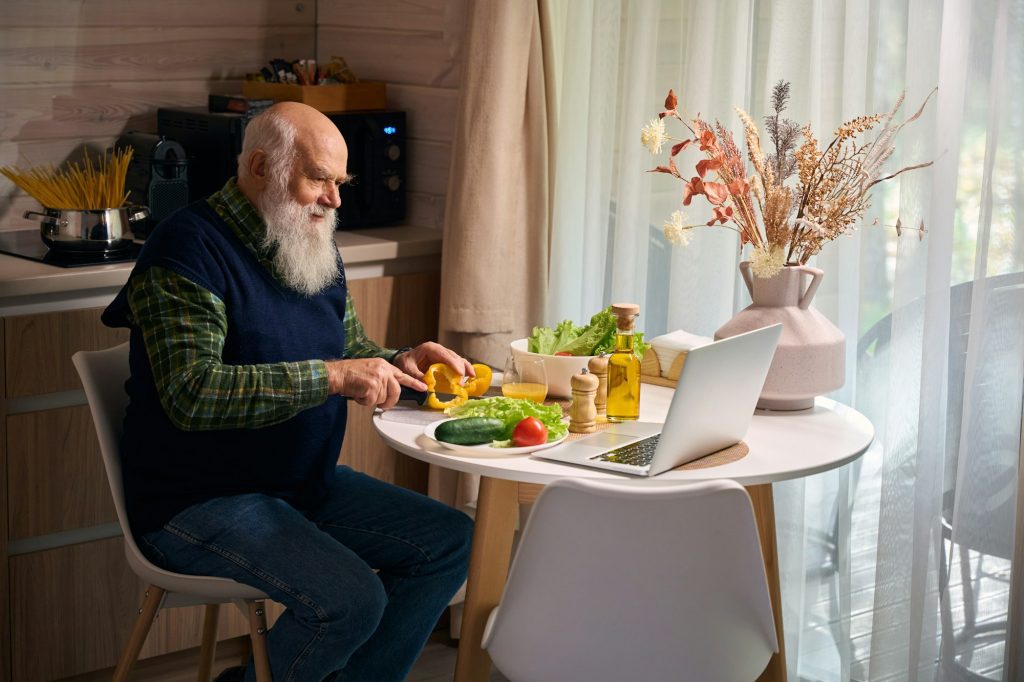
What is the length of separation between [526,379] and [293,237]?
0.49m

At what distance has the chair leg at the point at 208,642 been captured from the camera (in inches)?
103

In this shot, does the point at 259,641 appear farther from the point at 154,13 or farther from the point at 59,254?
the point at 154,13

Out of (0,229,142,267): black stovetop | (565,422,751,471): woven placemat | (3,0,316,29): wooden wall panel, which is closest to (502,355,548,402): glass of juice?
(565,422,751,471): woven placemat

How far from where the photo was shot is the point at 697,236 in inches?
113

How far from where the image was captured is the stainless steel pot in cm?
285

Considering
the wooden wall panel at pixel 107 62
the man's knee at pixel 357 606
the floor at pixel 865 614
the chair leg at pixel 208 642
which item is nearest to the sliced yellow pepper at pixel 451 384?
the man's knee at pixel 357 606

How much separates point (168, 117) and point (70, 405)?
0.91 m

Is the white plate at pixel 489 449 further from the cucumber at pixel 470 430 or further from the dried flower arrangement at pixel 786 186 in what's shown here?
the dried flower arrangement at pixel 786 186

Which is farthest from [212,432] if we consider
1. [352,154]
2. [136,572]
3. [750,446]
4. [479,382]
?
[352,154]

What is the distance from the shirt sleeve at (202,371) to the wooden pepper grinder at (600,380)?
1.54 ft

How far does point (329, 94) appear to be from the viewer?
3363mm

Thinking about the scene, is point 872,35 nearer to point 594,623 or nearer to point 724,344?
point 724,344

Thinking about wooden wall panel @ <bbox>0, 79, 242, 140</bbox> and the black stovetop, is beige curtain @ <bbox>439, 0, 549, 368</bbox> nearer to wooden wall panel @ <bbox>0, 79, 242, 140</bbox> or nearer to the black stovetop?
the black stovetop

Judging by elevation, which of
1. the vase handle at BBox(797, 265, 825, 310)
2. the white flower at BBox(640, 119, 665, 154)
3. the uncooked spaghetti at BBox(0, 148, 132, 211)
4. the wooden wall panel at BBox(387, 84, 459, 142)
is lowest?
the vase handle at BBox(797, 265, 825, 310)
